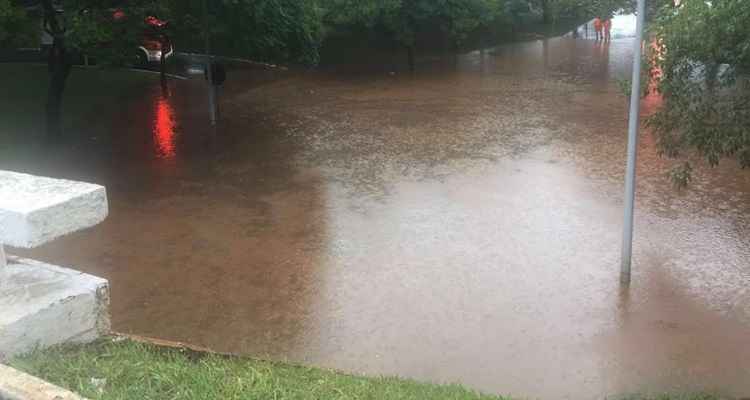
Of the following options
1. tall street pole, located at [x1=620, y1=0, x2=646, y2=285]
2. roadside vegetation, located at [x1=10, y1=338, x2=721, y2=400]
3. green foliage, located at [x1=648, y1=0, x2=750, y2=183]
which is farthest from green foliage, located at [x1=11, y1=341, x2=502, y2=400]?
tall street pole, located at [x1=620, y1=0, x2=646, y2=285]

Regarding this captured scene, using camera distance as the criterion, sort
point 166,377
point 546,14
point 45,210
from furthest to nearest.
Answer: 1. point 546,14
2. point 166,377
3. point 45,210

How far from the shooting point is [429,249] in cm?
898

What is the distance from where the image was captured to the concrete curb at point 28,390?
2.80 m

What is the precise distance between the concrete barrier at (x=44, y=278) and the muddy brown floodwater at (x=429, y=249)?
3.00 metres

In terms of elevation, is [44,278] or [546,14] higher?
[546,14]

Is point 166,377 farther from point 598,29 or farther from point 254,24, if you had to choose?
point 598,29

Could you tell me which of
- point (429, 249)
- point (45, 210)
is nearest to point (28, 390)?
point (45, 210)

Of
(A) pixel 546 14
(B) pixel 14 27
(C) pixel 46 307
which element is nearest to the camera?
(C) pixel 46 307

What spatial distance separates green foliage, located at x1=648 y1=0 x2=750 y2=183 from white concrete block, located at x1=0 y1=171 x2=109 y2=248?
509cm

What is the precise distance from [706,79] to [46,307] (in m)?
5.76

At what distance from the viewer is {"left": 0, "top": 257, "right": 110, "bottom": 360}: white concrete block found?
335 centimetres

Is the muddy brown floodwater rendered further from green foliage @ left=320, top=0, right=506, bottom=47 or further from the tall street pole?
green foliage @ left=320, top=0, right=506, bottom=47

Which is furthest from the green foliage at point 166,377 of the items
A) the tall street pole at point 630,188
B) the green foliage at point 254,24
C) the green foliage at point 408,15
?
the green foliage at point 408,15

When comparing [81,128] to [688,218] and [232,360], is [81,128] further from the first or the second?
[232,360]
